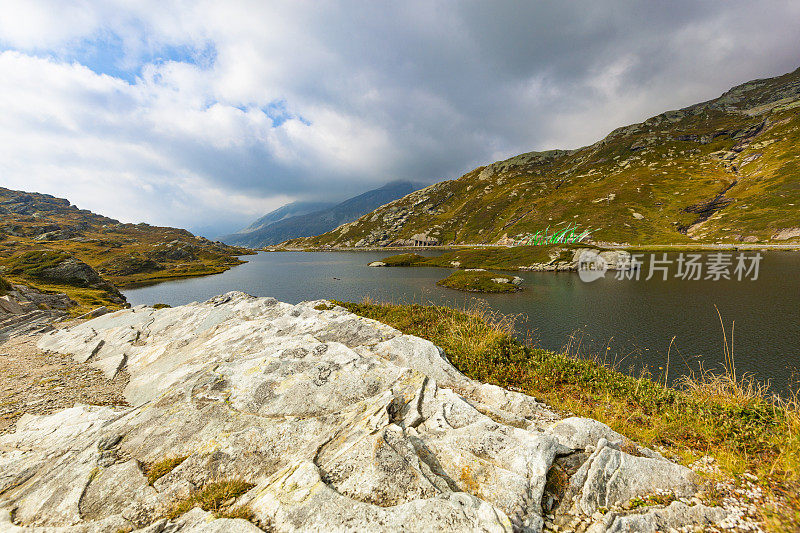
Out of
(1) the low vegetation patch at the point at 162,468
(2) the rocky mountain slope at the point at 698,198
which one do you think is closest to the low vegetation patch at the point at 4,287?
(1) the low vegetation patch at the point at 162,468

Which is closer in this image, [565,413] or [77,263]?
[565,413]

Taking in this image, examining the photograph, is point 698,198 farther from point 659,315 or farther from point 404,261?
point 659,315

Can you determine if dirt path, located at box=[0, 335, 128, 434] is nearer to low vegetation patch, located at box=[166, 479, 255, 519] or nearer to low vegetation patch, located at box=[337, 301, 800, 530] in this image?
low vegetation patch, located at box=[166, 479, 255, 519]

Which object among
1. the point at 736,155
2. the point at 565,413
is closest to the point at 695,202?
the point at 736,155

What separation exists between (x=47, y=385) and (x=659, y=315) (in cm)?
5362

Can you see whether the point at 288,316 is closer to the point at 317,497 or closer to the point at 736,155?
the point at 317,497

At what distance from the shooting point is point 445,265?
105 metres

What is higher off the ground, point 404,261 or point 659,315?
point 404,261

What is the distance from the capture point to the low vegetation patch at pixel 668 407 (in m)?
5.61

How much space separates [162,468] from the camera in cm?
666

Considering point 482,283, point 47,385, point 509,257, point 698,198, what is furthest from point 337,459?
point 698,198

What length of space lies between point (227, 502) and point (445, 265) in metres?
102

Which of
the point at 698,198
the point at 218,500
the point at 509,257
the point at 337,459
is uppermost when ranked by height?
the point at 698,198

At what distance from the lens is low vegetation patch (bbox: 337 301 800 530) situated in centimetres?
561
